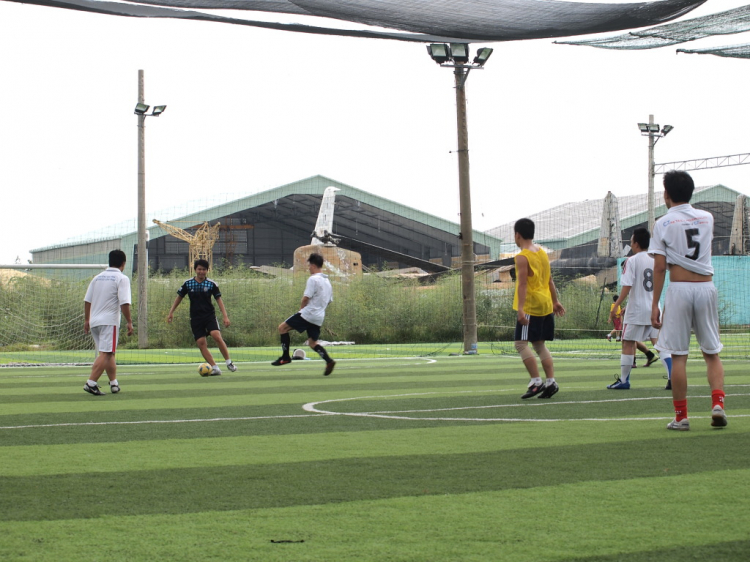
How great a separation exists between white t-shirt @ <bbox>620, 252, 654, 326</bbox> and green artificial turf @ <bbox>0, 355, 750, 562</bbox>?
59.6 inches

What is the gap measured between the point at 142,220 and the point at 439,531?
93.4ft

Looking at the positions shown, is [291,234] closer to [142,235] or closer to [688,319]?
[142,235]

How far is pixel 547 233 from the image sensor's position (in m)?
72.9

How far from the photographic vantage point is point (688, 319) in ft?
24.3

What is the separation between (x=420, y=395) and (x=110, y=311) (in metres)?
4.35

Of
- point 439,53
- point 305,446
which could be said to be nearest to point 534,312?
point 305,446

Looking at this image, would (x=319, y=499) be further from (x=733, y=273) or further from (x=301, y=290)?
(x=733, y=273)

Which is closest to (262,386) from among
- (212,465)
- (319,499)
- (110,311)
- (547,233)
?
(110,311)

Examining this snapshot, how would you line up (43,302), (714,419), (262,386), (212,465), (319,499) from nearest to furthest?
(319,499)
(212,465)
(714,419)
(262,386)
(43,302)

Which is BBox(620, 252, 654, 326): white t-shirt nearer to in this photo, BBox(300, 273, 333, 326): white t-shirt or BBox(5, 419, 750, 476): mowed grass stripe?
BBox(5, 419, 750, 476): mowed grass stripe

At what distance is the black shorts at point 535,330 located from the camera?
1042 centimetres

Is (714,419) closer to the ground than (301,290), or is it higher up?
closer to the ground

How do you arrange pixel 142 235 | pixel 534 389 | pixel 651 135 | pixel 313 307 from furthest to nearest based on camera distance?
1. pixel 651 135
2. pixel 142 235
3. pixel 313 307
4. pixel 534 389

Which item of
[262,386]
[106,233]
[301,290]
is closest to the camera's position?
[262,386]
